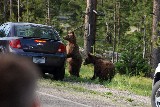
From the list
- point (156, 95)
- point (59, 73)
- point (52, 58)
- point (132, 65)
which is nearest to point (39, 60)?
point (52, 58)

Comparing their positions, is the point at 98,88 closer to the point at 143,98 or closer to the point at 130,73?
the point at 143,98

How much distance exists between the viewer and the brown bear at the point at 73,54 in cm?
1362

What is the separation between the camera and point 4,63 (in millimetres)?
1335

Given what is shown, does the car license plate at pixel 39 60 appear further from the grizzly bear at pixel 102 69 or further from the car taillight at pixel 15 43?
the grizzly bear at pixel 102 69

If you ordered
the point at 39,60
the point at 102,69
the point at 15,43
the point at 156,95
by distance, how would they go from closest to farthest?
the point at 156,95
the point at 15,43
the point at 39,60
the point at 102,69


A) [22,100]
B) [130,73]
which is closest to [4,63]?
[22,100]

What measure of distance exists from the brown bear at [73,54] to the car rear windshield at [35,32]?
965 mm

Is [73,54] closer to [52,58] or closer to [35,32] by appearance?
[52,58]

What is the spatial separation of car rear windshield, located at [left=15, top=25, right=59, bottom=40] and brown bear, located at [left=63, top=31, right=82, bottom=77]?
38.0 inches

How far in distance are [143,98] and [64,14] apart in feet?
185

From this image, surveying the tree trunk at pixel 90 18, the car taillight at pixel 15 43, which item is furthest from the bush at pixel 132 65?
the car taillight at pixel 15 43

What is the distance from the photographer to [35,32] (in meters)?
12.5

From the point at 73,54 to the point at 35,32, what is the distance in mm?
1659

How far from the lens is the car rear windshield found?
40.6 feet
